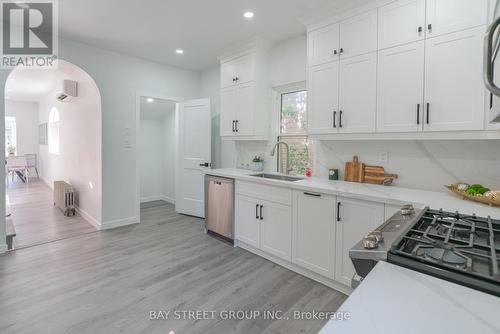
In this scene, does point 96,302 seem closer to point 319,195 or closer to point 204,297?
point 204,297

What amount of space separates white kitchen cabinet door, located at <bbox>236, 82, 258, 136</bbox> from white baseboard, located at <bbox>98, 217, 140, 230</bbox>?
223 cm

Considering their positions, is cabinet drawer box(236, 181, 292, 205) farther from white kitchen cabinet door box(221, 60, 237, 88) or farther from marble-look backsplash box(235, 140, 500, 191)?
white kitchen cabinet door box(221, 60, 237, 88)

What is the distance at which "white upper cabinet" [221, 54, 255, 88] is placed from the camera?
11.5ft

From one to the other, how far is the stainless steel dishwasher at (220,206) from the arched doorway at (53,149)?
1.69 meters

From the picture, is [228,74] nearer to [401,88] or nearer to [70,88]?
[401,88]

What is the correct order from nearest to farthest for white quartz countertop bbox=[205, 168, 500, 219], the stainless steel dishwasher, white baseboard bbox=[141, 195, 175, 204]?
1. white quartz countertop bbox=[205, 168, 500, 219]
2. the stainless steel dishwasher
3. white baseboard bbox=[141, 195, 175, 204]

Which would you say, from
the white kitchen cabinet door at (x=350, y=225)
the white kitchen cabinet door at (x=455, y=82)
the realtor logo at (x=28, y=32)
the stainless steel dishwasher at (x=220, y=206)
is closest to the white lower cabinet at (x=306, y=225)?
the white kitchen cabinet door at (x=350, y=225)

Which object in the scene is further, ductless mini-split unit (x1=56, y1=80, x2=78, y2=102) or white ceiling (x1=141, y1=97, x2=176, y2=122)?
white ceiling (x1=141, y1=97, x2=176, y2=122)

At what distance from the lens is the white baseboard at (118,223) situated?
384 cm

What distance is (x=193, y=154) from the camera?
15.0 ft

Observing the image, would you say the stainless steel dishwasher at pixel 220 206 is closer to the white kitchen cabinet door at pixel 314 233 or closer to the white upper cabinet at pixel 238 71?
the white kitchen cabinet door at pixel 314 233

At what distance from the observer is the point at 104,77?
12.3ft

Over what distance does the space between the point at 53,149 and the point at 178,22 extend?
19.9ft

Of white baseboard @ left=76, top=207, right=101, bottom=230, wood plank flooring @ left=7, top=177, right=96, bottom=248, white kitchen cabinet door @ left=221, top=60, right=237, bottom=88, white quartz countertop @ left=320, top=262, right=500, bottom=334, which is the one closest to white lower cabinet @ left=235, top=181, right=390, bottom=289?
white quartz countertop @ left=320, top=262, right=500, bottom=334
